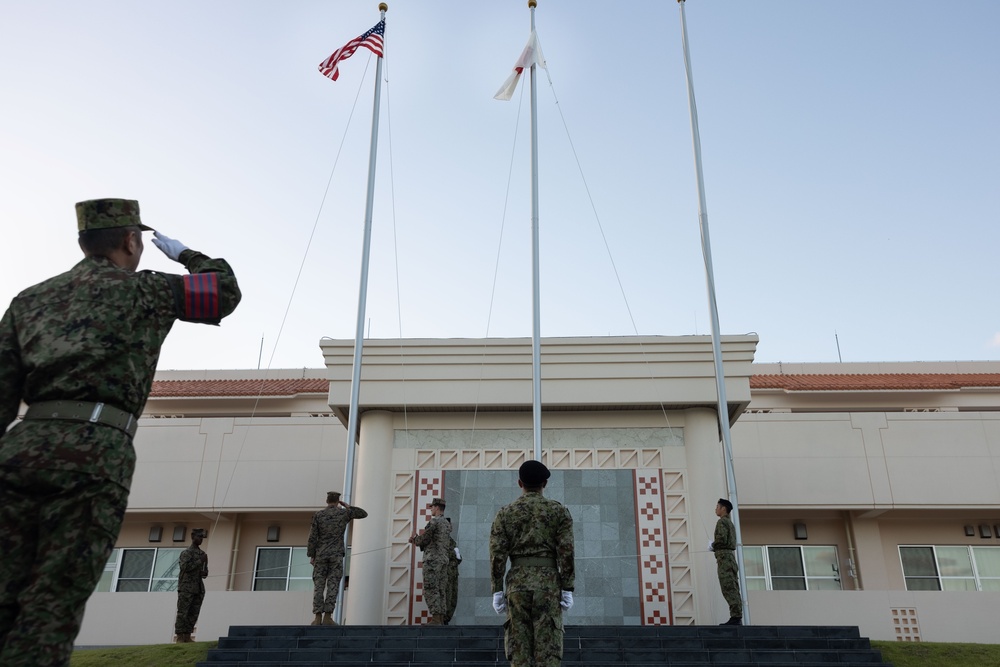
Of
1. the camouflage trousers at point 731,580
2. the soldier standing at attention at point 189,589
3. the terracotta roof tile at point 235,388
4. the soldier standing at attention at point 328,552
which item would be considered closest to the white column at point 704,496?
the camouflage trousers at point 731,580

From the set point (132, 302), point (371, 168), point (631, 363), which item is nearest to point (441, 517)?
point (631, 363)

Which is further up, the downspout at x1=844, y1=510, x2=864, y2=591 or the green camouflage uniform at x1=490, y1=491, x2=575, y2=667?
the downspout at x1=844, y1=510, x2=864, y2=591

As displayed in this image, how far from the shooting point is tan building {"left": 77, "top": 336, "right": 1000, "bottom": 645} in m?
15.1

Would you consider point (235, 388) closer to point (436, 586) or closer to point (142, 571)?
point (142, 571)

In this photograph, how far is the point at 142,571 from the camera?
63.0 feet

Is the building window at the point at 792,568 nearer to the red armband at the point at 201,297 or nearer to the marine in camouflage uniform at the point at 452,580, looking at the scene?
the marine in camouflage uniform at the point at 452,580

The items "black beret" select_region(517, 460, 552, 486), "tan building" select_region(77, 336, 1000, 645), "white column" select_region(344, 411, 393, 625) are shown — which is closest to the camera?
"black beret" select_region(517, 460, 552, 486)

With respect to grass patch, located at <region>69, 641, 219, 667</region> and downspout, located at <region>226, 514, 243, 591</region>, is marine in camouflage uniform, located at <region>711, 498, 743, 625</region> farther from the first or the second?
downspout, located at <region>226, 514, 243, 591</region>

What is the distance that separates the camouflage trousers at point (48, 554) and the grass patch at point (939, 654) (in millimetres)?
10707

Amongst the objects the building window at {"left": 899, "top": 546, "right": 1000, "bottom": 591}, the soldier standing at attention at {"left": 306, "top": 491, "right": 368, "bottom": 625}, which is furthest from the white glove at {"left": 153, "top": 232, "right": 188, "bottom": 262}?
the building window at {"left": 899, "top": 546, "right": 1000, "bottom": 591}

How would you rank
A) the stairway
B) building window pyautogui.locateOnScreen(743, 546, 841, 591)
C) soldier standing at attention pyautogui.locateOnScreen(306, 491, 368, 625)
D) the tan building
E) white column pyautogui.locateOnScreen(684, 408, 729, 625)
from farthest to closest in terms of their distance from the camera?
building window pyautogui.locateOnScreen(743, 546, 841, 591) → the tan building → white column pyautogui.locateOnScreen(684, 408, 729, 625) → soldier standing at attention pyautogui.locateOnScreen(306, 491, 368, 625) → the stairway

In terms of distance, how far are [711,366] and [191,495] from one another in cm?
1120

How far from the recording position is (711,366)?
1570cm

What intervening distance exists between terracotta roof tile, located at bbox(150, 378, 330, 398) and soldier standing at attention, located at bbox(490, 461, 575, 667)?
16.0 m
